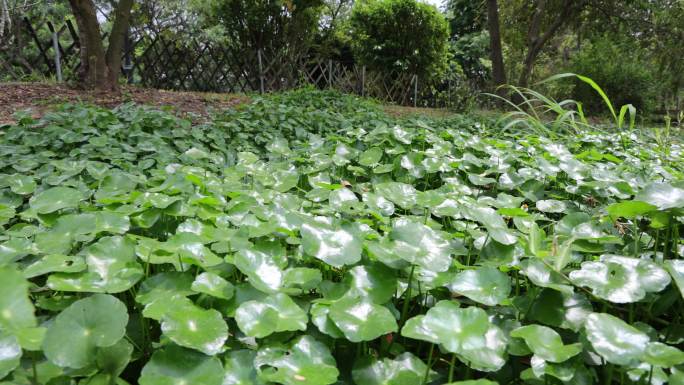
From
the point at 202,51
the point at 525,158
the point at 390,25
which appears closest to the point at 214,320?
the point at 525,158

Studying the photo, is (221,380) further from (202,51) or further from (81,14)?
(202,51)

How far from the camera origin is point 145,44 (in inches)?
372

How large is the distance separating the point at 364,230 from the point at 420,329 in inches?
15.4

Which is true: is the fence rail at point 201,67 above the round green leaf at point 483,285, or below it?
above

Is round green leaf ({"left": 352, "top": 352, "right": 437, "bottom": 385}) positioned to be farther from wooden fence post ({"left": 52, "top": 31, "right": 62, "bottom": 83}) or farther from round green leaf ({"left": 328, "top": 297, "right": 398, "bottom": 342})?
wooden fence post ({"left": 52, "top": 31, "right": 62, "bottom": 83})

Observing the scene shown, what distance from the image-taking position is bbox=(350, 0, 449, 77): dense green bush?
416 inches

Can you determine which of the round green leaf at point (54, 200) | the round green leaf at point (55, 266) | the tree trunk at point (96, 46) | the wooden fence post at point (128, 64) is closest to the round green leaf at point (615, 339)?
the round green leaf at point (55, 266)

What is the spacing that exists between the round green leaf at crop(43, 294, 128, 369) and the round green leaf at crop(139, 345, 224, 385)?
0.22 ft

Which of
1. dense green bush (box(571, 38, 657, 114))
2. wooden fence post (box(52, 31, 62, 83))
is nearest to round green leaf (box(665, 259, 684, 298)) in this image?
wooden fence post (box(52, 31, 62, 83))

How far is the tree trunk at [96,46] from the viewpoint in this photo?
16.8ft

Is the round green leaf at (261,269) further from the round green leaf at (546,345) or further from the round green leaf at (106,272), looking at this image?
the round green leaf at (546,345)

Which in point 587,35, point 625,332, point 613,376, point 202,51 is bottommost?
point 613,376

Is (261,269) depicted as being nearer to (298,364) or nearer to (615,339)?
(298,364)

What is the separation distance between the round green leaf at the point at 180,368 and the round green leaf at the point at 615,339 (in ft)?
1.81
